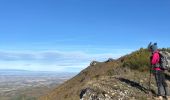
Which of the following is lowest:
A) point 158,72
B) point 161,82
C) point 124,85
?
point 124,85

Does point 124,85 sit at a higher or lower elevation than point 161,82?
lower

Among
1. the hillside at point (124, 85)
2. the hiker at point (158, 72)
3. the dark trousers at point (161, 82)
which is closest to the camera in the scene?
the hiker at point (158, 72)

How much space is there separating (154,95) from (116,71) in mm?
7172

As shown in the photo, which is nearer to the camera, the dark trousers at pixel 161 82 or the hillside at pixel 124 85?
the dark trousers at pixel 161 82

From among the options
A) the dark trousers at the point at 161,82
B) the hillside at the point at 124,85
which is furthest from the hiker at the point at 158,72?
the hillside at the point at 124,85

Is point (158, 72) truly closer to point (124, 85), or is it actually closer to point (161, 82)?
point (161, 82)

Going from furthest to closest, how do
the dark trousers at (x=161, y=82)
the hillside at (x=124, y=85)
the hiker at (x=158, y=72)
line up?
the hillside at (x=124, y=85) < the dark trousers at (x=161, y=82) < the hiker at (x=158, y=72)

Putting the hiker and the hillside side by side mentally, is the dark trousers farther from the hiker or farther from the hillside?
the hillside

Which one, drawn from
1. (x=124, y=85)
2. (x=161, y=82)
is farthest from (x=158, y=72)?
(x=124, y=85)

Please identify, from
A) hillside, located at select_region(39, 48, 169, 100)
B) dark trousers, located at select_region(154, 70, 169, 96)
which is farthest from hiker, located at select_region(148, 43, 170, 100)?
hillside, located at select_region(39, 48, 169, 100)

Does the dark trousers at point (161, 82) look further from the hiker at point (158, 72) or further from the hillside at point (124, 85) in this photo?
the hillside at point (124, 85)

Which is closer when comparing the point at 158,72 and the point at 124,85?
the point at 158,72

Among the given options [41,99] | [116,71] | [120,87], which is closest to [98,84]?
[120,87]

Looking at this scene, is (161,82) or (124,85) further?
(124,85)
